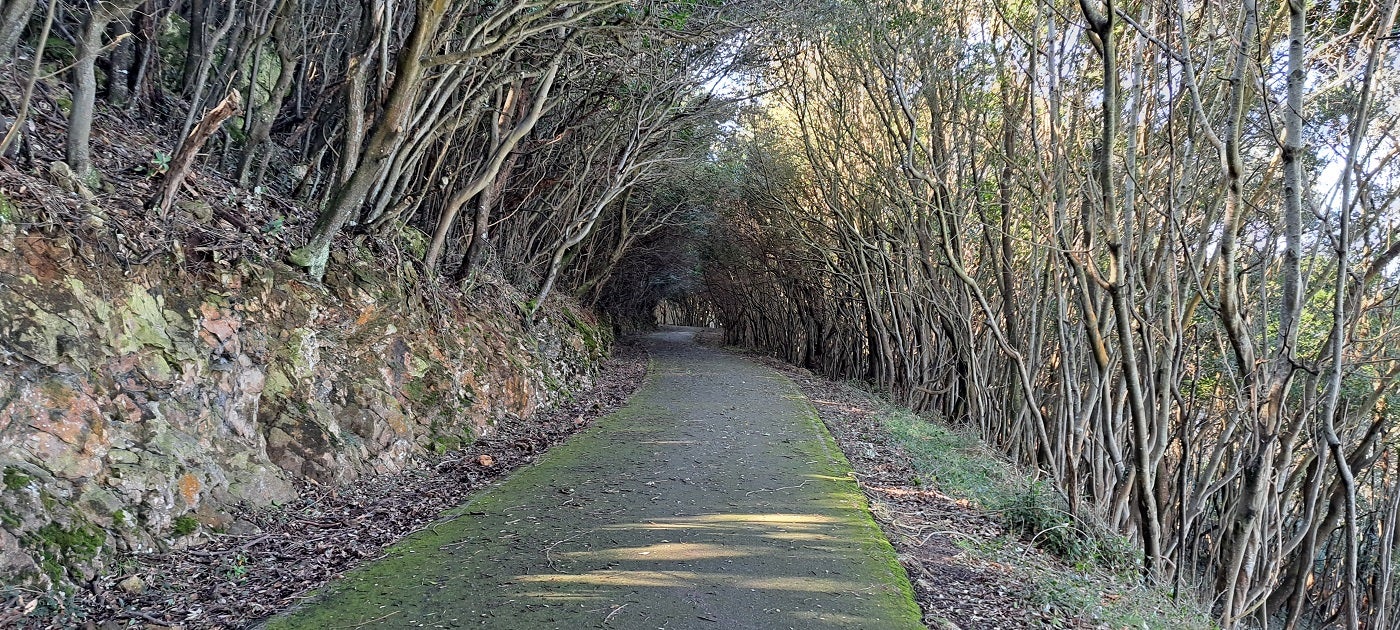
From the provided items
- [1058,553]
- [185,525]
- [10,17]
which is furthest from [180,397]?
[1058,553]

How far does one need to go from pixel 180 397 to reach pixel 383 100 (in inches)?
141

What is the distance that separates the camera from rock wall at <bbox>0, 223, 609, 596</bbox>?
3.28 m

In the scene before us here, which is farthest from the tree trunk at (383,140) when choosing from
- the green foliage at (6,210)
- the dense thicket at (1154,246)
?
the dense thicket at (1154,246)

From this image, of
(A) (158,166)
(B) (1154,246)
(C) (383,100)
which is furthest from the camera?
(B) (1154,246)

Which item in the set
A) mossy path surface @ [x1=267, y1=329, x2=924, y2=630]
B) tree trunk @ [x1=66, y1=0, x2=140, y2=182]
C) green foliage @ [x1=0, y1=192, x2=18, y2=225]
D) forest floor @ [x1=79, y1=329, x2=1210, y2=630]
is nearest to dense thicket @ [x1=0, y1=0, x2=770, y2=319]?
tree trunk @ [x1=66, y1=0, x2=140, y2=182]

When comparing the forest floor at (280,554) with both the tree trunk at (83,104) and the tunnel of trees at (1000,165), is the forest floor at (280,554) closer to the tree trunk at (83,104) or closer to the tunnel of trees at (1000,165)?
the tunnel of trees at (1000,165)

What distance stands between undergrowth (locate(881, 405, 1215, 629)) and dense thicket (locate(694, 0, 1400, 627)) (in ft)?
1.02

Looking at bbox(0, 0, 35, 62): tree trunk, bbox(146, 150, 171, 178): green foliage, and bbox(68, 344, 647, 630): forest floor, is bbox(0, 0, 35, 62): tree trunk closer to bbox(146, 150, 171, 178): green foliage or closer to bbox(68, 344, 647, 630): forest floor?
bbox(146, 150, 171, 178): green foliage

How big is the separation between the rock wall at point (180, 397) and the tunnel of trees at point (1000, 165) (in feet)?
2.16

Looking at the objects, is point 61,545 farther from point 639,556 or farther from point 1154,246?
point 1154,246

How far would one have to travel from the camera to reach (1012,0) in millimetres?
8531

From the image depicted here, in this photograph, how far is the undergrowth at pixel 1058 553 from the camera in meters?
4.12

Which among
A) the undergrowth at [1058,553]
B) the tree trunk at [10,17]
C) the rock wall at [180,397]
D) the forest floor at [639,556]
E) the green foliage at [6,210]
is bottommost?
the undergrowth at [1058,553]

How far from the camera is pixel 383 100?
669cm
